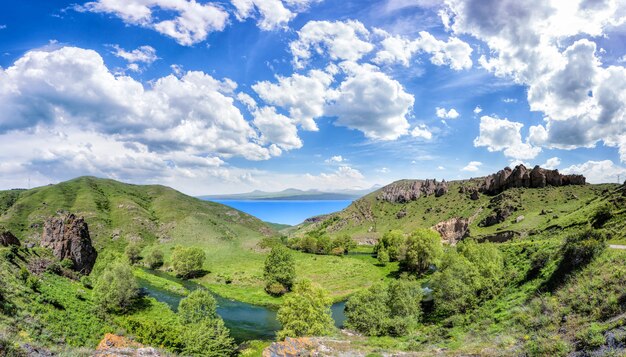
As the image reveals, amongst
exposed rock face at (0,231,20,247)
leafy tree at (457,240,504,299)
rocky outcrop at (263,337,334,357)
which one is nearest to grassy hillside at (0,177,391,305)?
leafy tree at (457,240,504,299)

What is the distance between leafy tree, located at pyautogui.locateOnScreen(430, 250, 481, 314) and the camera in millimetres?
49594

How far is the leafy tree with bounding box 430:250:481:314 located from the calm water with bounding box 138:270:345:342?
26973mm

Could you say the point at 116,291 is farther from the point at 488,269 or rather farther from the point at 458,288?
the point at 488,269

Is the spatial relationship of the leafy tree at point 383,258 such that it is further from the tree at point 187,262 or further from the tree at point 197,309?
the tree at point 197,309

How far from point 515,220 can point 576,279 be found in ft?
512

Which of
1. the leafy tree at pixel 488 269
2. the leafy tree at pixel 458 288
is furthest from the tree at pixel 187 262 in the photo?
the leafy tree at pixel 488 269

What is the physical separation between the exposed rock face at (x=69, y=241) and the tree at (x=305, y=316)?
71360 millimetres

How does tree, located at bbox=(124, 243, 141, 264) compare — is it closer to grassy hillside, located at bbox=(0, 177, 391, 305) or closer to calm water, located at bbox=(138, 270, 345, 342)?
grassy hillside, located at bbox=(0, 177, 391, 305)

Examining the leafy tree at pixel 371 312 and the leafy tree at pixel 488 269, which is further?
the leafy tree at pixel 488 269

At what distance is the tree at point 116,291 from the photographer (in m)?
59.0

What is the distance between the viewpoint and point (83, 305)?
5375 centimetres

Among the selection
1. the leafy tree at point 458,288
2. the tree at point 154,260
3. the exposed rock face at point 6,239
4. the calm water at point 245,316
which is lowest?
the calm water at point 245,316

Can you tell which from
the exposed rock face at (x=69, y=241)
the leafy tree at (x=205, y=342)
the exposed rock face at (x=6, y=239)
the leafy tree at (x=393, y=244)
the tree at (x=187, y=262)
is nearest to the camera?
the leafy tree at (x=205, y=342)

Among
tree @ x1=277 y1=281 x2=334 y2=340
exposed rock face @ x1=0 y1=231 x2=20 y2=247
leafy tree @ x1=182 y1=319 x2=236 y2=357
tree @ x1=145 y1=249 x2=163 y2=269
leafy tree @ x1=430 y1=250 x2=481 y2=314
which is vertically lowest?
tree @ x1=145 y1=249 x2=163 y2=269
